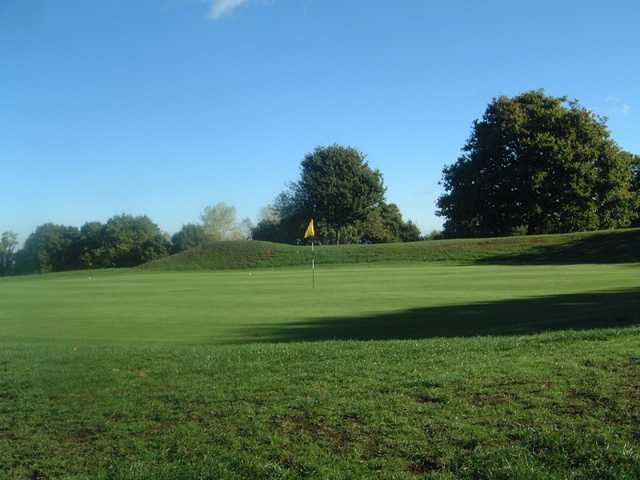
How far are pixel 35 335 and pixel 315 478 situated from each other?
11.6 metres

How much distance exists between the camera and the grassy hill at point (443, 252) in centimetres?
4656

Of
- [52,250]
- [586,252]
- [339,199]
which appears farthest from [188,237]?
[586,252]

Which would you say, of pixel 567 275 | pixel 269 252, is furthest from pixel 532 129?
pixel 567 275

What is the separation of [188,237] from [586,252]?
7811 cm

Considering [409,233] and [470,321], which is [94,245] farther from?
[470,321]

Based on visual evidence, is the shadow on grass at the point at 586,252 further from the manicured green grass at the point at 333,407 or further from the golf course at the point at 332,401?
the manicured green grass at the point at 333,407

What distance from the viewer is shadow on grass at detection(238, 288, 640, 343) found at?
1259cm

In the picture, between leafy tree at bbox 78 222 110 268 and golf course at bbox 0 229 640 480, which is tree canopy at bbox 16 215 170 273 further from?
golf course at bbox 0 229 640 480

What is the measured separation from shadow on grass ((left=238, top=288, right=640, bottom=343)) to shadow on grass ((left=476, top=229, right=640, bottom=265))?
92.9ft

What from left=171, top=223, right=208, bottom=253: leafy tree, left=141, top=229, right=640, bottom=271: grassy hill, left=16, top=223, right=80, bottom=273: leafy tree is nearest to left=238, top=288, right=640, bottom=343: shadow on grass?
left=141, top=229, right=640, bottom=271: grassy hill

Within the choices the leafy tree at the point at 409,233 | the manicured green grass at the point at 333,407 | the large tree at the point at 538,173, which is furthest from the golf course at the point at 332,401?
the leafy tree at the point at 409,233

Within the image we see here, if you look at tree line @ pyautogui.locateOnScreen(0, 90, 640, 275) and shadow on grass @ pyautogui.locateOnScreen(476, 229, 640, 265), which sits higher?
tree line @ pyautogui.locateOnScreen(0, 90, 640, 275)

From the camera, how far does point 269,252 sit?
5862cm

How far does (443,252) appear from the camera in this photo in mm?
52438
